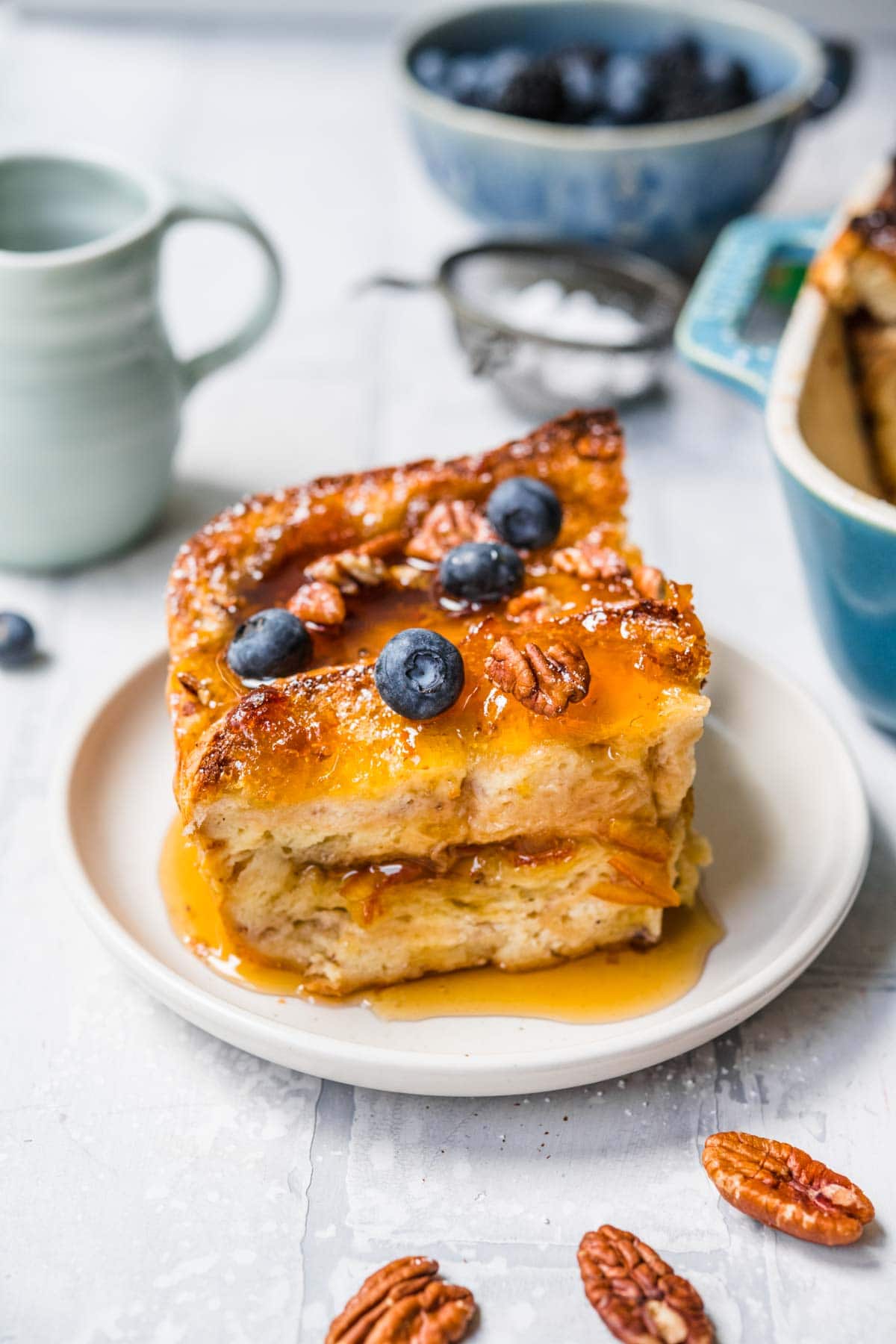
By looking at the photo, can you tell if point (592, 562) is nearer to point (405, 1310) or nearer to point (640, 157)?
point (405, 1310)

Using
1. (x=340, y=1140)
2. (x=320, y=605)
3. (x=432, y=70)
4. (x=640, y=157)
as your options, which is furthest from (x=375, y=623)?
(x=432, y=70)

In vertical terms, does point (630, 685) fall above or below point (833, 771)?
above

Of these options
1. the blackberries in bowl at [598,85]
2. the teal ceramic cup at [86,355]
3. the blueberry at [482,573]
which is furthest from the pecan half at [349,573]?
the blackberries in bowl at [598,85]

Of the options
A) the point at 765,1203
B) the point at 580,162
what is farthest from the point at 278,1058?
the point at 580,162

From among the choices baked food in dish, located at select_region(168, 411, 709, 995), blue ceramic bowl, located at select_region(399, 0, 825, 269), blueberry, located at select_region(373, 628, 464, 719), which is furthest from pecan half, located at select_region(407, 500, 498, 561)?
blue ceramic bowl, located at select_region(399, 0, 825, 269)

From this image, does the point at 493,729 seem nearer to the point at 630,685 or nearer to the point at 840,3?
the point at 630,685

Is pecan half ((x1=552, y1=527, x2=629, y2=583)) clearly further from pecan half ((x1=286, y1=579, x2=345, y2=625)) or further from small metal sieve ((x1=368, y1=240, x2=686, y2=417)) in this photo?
small metal sieve ((x1=368, y1=240, x2=686, y2=417))
